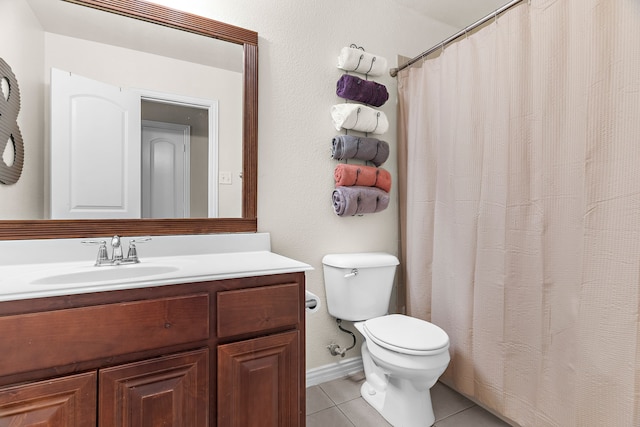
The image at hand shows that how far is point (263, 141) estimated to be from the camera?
1.64m

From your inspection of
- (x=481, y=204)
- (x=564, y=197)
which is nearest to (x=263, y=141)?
(x=481, y=204)

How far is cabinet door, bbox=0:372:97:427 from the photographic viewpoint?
0.77m

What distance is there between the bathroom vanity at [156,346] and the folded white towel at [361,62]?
1.27 meters

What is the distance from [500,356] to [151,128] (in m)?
1.88

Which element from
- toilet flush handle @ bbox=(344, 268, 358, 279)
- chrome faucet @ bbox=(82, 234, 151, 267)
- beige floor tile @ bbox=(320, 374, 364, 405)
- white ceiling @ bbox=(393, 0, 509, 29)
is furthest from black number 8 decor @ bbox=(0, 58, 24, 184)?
white ceiling @ bbox=(393, 0, 509, 29)

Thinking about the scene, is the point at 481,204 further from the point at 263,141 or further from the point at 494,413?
the point at 263,141

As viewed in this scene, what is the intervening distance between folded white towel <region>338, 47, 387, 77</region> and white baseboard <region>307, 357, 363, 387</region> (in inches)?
69.9

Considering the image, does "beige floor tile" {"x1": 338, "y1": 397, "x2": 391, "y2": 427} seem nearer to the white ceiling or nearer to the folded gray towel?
the folded gray towel

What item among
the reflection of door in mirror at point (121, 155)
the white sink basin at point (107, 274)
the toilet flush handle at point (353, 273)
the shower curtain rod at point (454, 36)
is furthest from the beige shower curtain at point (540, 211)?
the white sink basin at point (107, 274)

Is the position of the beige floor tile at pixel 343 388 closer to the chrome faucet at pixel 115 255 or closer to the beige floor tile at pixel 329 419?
the beige floor tile at pixel 329 419

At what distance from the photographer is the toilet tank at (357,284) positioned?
5.64ft

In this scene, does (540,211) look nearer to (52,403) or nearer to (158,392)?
(158,392)

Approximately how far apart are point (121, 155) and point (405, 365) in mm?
1537

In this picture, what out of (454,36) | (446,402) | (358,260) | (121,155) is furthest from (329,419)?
(454,36)
